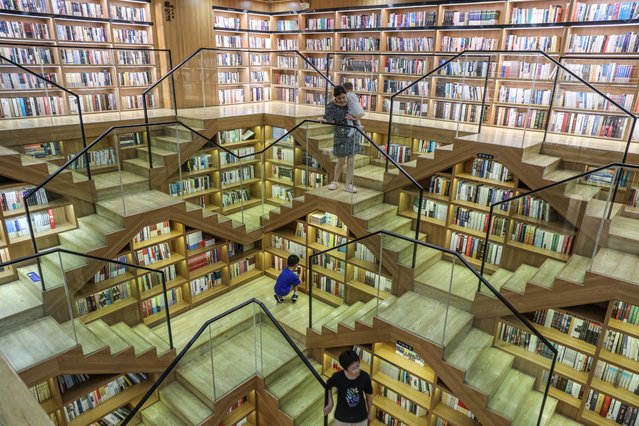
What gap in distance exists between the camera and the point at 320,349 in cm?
582

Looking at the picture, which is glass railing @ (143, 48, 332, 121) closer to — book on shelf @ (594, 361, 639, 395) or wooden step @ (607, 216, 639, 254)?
wooden step @ (607, 216, 639, 254)

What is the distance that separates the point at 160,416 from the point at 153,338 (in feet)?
3.32

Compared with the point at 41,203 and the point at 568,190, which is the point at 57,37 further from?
the point at 568,190

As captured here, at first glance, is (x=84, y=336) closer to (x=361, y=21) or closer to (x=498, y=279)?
(x=498, y=279)

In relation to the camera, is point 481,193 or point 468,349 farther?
point 481,193

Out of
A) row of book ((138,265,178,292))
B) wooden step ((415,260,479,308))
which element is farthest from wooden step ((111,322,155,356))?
wooden step ((415,260,479,308))

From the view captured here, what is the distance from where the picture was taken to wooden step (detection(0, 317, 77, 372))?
4.06 m

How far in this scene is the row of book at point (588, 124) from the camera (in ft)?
17.2

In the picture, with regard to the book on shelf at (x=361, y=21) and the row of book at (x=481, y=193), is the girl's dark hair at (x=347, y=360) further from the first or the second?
the book on shelf at (x=361, y=21)

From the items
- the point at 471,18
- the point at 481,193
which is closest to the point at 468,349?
the point at 481,193

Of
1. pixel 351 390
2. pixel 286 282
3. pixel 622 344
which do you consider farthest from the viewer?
pixel 286 282

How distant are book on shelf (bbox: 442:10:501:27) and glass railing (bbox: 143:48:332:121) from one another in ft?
8.41

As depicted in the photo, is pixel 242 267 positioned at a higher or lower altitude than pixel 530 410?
lower

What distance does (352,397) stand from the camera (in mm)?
3652
